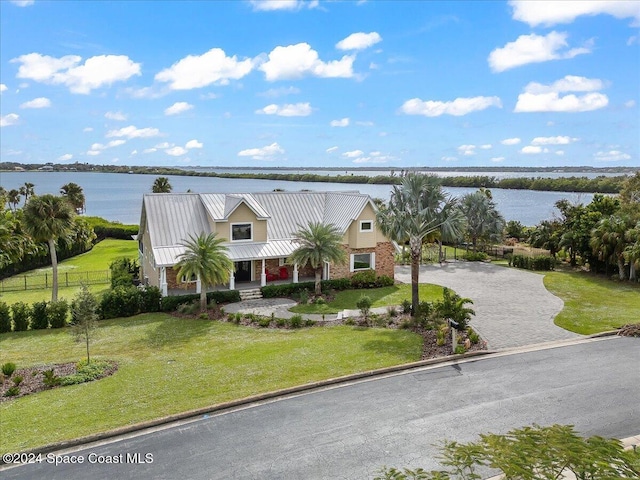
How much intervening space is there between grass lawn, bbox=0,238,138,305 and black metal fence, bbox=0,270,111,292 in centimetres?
64

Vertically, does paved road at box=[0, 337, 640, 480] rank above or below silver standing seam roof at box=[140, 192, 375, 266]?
below

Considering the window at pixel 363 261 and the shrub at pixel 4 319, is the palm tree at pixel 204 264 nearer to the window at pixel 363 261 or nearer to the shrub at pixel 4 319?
the shrub at pixel 4 319

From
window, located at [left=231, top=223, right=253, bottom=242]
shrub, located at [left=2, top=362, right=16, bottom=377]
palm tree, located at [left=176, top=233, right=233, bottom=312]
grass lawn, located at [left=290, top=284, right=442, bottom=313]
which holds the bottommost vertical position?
shrub, located at [left=2, top=362, right=16, bottom=377]

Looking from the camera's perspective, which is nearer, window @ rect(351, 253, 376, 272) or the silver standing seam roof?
the silver standing seam roof

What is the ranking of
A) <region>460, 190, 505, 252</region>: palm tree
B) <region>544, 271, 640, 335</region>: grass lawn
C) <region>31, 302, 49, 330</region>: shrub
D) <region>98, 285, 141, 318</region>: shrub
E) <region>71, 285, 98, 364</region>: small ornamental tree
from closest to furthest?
<region>71, 285, 98, 364</region>: small ornamental tree → <region>544, 271, 640, 335</region>: grass lawn → <region>31, 302, 49, 330</region>: shrub → <region>98, 285, 141, 318</region>: shrub → <region>460, 190, 505, 252</region>: palm tree

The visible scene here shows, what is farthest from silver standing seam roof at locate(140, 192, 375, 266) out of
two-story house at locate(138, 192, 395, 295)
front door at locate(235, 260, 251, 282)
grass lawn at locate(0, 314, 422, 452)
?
grass lawn at locate(0, 314, 422, 452)

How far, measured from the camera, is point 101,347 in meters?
20.2

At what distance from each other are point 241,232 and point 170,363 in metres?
13.4

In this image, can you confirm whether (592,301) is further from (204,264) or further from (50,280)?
(50,280)

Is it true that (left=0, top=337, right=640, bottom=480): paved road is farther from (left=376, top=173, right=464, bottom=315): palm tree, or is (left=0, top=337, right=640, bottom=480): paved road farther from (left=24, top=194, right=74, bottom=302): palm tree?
(left=24, top=194, right=74, bottom=302): palm tree

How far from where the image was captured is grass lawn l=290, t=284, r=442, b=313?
1014 inches

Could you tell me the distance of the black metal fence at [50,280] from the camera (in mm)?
35594

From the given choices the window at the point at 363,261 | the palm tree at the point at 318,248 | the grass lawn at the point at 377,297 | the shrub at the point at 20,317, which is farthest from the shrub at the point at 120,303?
the window at the point at 363,261

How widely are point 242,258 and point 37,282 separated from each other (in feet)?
67.5
